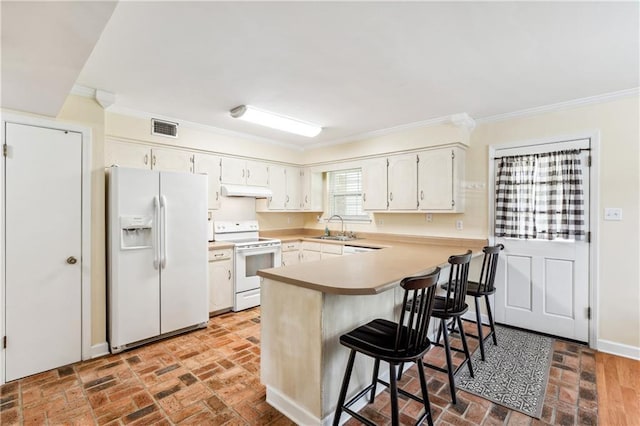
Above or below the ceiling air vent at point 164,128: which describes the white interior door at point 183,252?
below

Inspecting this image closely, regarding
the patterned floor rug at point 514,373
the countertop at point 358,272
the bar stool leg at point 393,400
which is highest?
the countertop at point 358,272

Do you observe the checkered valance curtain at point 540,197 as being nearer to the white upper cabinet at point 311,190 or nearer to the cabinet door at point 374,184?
the cabinet door at point 374,184

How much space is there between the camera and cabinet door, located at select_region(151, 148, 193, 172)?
3.71 m

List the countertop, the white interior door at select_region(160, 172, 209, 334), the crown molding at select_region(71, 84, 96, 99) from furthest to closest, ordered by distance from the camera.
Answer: the white interior door at select_region(160, 172, 209, 334) → the crown molding at select_region(71, 84, 96, 99) → the countertop

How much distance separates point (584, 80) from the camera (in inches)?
105

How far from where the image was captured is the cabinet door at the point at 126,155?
3.36 meters

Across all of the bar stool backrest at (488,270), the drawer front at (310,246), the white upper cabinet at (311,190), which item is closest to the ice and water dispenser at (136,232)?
the drawer front at (310,246)

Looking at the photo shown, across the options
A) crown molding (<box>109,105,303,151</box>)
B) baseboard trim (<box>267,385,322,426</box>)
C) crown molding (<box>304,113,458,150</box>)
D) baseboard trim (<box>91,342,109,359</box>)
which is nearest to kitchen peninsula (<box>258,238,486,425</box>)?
baseboard trim (<box>267,385,322,426</box>)

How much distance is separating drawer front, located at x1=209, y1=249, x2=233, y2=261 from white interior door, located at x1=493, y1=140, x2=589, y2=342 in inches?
130

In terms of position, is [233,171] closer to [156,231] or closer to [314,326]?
[156,231]

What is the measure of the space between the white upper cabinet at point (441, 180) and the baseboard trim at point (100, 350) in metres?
3.77

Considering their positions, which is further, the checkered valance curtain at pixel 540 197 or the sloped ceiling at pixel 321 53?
the checkered valance curtain at pixel 540 197

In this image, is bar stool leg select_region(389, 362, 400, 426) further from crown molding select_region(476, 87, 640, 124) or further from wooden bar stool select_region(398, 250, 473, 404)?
crown molding select_region(476, 87, 640, 124)

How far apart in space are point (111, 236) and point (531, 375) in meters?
3.93
